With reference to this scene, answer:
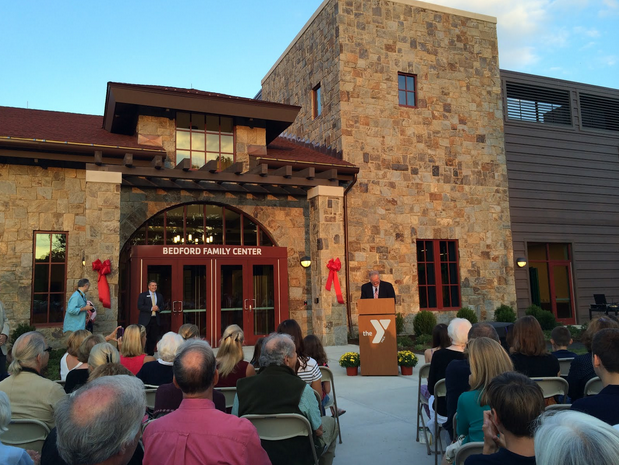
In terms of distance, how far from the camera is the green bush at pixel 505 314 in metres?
15.5

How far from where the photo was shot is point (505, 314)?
15.5m

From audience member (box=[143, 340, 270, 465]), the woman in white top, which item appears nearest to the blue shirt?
the woman in white top

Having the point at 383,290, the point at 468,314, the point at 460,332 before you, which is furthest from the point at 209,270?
the point at 460,332

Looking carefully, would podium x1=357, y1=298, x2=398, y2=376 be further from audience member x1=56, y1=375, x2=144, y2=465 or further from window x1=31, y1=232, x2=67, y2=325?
window x1=31, y1=232, x2=67, y2=325

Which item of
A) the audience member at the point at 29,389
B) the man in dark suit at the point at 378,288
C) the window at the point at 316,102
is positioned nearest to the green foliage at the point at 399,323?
the man in dark suit at the point at 378,288

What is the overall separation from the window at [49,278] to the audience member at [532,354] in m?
10.8

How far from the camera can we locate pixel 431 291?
15570mm

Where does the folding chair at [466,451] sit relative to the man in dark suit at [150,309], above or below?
below

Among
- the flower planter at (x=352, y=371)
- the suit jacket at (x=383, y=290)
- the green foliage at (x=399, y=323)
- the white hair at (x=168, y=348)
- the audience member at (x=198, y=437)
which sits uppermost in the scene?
the suit jacket at (x=383, y=290)

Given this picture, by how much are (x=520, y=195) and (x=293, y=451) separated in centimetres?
1600

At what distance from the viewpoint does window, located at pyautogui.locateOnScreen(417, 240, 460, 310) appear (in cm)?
1551

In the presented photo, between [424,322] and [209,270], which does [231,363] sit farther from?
[424,322]

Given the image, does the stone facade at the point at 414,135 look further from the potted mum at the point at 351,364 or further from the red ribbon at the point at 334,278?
the potted mum at the point at 351,364

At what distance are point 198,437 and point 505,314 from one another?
14695 millimetres
